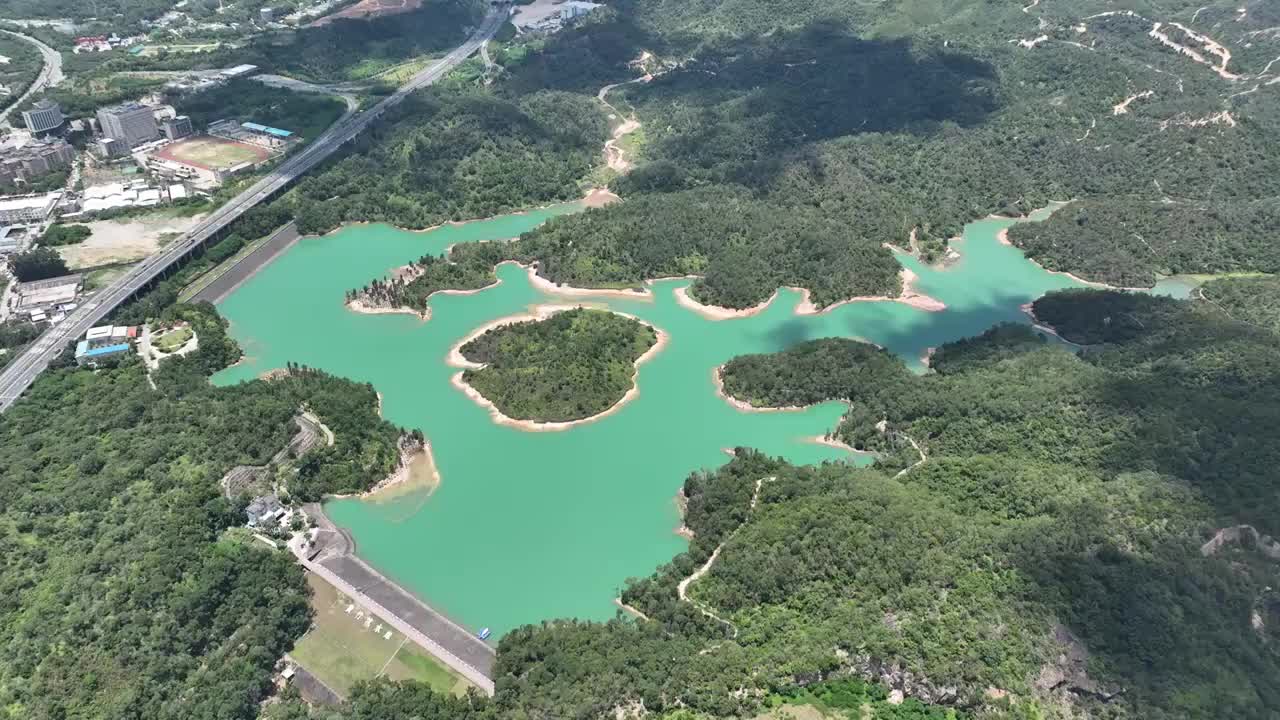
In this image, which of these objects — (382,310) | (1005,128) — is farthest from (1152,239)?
(382,310)

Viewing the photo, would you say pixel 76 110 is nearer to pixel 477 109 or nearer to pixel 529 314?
pixel 477 109

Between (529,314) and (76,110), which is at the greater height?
(76,110)

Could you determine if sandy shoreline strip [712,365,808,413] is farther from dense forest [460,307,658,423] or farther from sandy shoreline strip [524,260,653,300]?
sandy shoreline strip [524,260,653,300]

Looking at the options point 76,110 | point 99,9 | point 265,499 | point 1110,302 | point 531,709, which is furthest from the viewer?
point 99,9

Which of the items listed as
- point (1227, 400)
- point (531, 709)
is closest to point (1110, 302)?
point (1227, 400)

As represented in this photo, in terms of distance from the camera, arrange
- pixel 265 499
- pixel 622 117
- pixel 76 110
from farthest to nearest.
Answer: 1. pixel 622 117
2. pixel 76 110
3. pixel 265 499

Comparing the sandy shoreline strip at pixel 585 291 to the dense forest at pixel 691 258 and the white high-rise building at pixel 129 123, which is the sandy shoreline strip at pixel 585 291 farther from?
the white high-rise building at pixel 129 123

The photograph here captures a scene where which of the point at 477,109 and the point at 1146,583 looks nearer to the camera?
the point at 1146,583
